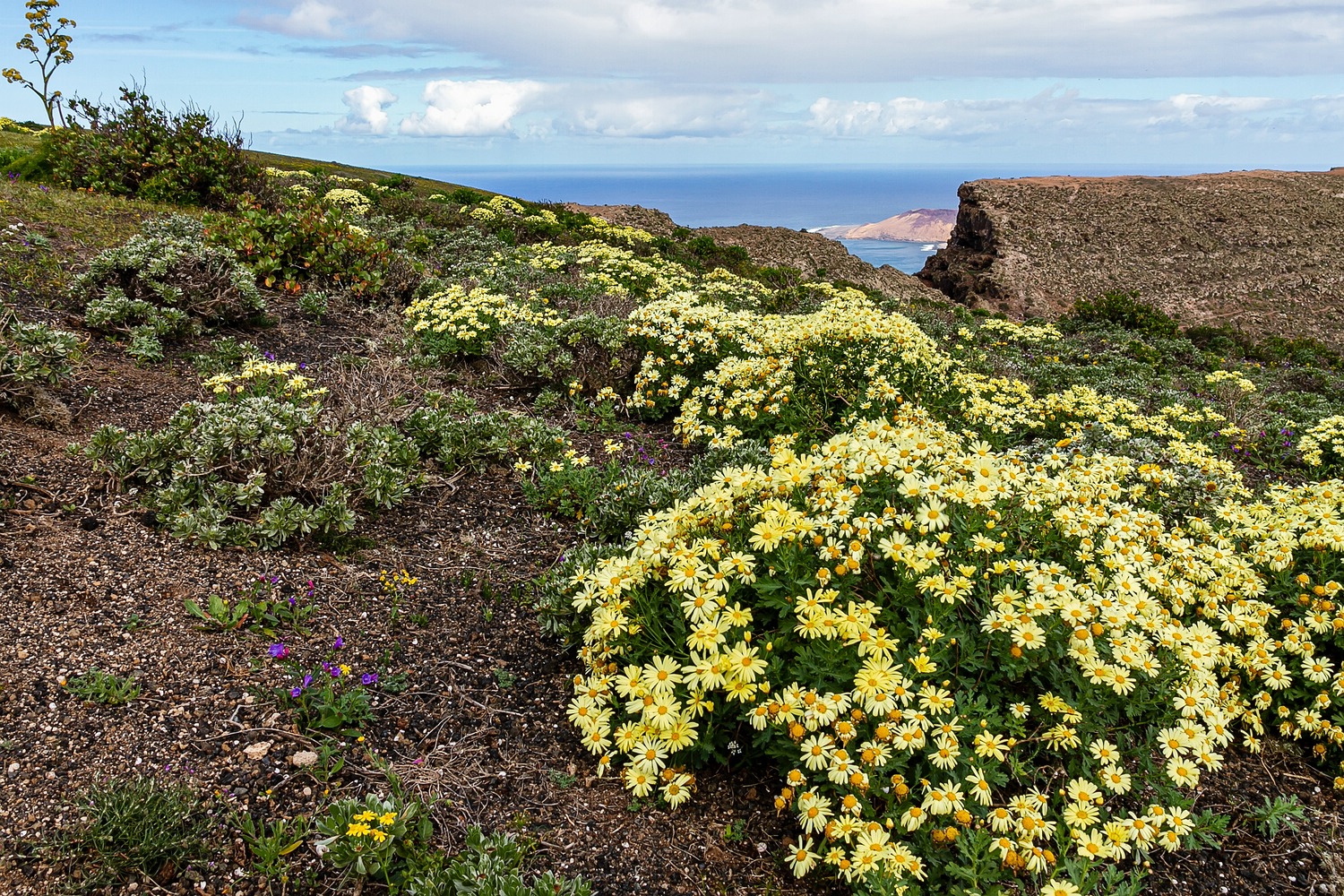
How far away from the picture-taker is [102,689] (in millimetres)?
3012

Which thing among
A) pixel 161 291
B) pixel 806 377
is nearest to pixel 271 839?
pixel 806 377

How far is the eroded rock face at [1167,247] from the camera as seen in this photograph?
21.7 metres

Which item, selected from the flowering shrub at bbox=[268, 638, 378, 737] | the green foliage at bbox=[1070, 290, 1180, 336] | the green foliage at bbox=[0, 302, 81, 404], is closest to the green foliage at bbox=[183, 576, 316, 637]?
the flowering shrub at bbox=[268, 638, 378, 737]

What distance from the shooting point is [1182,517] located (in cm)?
507

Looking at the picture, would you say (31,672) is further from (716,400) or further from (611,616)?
(716,400)

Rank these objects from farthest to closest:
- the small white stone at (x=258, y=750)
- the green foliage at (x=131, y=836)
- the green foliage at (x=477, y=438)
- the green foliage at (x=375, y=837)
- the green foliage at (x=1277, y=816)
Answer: the green foliage at (x=477, y=438) → the green foliage at (x=1277, y=816) → the small white stone at (x=258, y=750) → the green foliage at (x=375, y=837) → the green foliage at (x=131, y=836)

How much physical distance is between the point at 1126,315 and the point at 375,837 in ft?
64.2

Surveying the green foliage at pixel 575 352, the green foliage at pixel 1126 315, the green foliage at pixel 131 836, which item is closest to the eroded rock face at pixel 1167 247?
the green foliage at pixel 1126 315

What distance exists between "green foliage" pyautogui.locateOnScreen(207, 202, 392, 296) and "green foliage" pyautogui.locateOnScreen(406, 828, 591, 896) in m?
7.92

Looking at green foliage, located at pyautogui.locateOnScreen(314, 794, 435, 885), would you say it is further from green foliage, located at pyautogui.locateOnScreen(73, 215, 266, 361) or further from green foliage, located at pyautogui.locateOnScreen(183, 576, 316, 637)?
green foliage, located at pyautogui.locateOnScreen(73, 215, 266, 361)

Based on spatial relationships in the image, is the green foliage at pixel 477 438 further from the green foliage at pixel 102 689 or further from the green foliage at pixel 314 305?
the green foliage at pixel 314 305

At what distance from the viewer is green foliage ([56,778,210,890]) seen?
2387 mm

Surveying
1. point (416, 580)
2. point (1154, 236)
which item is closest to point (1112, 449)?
point (416, 580)

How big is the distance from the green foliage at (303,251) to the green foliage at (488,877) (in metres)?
7.92
